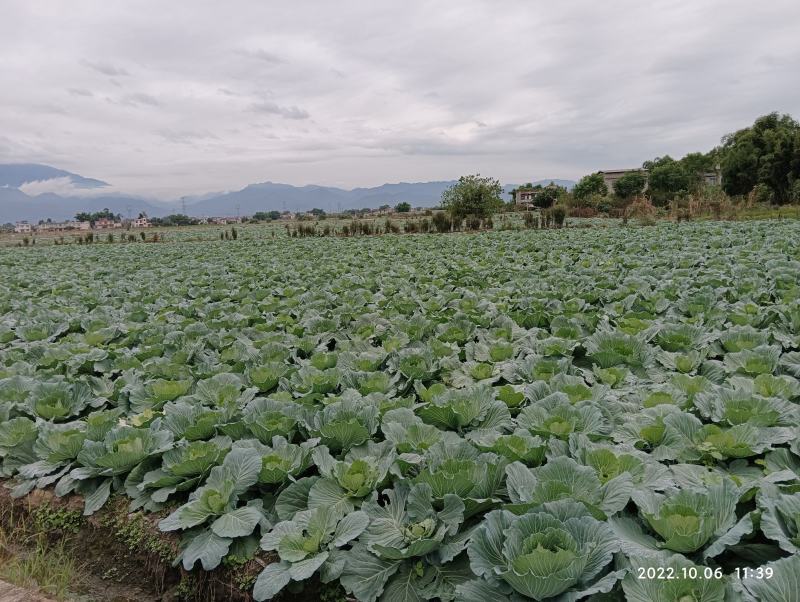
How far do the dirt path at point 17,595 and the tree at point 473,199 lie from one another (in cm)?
2877

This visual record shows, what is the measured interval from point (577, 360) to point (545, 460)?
1.92m

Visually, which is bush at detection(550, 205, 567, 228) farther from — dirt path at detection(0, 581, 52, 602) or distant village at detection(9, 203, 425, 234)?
distant village at detection(9, 203, 425, 234)

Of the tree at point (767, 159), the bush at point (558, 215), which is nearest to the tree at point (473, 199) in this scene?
the bush at point (558, 215)

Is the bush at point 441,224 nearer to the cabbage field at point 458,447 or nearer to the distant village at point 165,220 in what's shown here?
the cabbage field at point 458,447

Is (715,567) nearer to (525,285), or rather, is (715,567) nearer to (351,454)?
(351,454)

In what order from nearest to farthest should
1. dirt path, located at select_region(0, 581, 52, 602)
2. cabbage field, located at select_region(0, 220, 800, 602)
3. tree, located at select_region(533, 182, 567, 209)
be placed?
cabbage field, located at select_region(0, 220, 800, 602)
dirt path, located at select_region(0, 581, 52, 602)
tree, located at select_region(533, 182, 567, 209)

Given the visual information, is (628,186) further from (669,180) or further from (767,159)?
(767,159)

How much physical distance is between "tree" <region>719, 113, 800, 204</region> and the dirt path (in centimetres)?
4346

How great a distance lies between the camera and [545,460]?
2352 millimetres

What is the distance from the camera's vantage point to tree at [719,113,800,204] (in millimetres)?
34500

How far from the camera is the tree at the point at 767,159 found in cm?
3450

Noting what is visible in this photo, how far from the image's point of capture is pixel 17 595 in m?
2.29

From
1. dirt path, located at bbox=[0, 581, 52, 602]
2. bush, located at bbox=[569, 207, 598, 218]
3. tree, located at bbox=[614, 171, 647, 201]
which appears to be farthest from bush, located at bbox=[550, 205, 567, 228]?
tree, located at bbox=[614, 171, 647, 201]

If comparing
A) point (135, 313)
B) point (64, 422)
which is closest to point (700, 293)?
point (64, 422)
